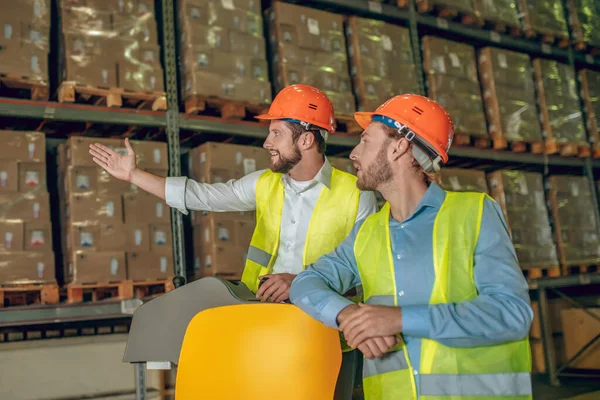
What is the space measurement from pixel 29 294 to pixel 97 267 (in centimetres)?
54

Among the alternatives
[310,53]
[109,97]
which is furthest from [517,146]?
[109,97]

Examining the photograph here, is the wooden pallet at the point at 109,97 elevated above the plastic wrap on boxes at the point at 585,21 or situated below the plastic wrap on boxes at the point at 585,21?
below

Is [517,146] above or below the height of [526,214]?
above

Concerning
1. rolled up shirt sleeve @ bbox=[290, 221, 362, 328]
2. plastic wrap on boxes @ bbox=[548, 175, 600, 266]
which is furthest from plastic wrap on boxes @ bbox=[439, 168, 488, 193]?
rolled up shirt sleeve @ bbox=[290, 221, 362, 328]

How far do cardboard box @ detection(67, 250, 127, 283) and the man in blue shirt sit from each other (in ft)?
9.12

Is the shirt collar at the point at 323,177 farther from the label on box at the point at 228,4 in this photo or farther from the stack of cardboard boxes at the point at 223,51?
the label on box at the point at 228,4

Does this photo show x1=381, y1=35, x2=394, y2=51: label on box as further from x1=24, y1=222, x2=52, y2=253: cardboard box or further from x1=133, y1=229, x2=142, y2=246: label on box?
x1=24, y1=222, x2=52, y2=253: cardboard box

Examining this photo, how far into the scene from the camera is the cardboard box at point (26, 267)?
13.4ft

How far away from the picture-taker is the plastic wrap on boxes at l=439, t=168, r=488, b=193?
6.38m

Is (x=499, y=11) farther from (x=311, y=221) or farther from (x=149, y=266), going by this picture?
(x=311, y=221)

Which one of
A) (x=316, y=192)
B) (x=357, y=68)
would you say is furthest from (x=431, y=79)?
(x=316, y=192)

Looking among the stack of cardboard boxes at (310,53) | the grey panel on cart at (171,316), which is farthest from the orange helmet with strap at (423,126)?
the stack of cardboard boxes at (310,53)

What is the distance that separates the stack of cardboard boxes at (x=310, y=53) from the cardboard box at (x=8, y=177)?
243 cm

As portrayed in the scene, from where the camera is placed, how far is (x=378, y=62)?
6156mm
